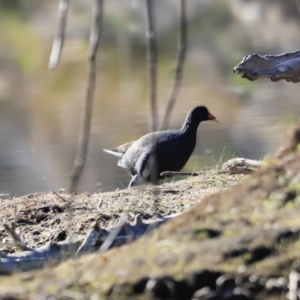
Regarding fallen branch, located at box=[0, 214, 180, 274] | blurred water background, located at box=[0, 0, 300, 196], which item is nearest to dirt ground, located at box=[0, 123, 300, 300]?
fallen branch, located at box=[0, 214, 180, 274]

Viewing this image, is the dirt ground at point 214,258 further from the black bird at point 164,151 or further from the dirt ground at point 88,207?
the black bird at point 164,151

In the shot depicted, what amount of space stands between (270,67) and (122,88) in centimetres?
1015

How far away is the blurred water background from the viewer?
10.7 metres

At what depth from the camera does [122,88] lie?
16.1 m

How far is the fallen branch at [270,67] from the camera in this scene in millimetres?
5977

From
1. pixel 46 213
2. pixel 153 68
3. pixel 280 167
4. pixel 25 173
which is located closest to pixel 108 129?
pixel 25 173

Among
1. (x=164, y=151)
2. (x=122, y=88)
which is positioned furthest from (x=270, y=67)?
(x=122, y=88)

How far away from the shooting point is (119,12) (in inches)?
746

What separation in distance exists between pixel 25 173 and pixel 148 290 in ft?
23.7

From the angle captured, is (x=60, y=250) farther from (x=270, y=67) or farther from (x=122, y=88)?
(x=122, y=88)

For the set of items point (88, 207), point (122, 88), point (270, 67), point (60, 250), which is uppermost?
point (270, 67)

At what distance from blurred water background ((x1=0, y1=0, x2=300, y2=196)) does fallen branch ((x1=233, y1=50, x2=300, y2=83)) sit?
11.0 ft

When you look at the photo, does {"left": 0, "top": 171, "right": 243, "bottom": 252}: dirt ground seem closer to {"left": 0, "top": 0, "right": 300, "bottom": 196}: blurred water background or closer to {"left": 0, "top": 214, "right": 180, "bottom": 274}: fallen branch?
{"left": 0, "top": 214, "right": 180, "bottom": 274}: fallen branch

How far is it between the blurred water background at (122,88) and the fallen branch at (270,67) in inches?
133
